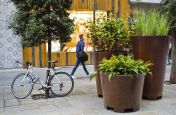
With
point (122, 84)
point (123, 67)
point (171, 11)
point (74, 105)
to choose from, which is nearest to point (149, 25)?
point (123, 67)

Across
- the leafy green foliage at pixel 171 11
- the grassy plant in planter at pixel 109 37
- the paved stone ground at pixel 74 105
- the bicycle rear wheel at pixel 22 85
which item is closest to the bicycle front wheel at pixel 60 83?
the paved stone ground at pixel 74 105

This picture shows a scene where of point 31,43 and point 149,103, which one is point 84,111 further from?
point 31,43

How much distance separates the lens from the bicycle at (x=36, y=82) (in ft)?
30.7

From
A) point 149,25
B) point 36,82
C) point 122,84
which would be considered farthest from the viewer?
point 36,82

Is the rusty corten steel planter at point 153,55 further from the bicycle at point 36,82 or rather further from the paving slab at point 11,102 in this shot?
the paving slab at point 11,102

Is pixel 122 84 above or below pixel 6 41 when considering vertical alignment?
below

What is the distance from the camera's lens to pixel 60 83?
9375 millimetres

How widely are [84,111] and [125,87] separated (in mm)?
1073

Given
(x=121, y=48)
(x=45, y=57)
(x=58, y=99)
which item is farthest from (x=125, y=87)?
(x=45, y=57)

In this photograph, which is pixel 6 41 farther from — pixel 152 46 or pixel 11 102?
pixel 152 46

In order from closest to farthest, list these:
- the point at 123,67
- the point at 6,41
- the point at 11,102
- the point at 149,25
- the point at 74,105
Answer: the point at 123,67
the point at 74,105
the point at 149,25
the point at 11,102
the point at 6,41

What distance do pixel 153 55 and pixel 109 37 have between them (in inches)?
46.8

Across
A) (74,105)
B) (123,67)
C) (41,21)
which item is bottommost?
(74,105)

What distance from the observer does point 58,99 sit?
9133mm
